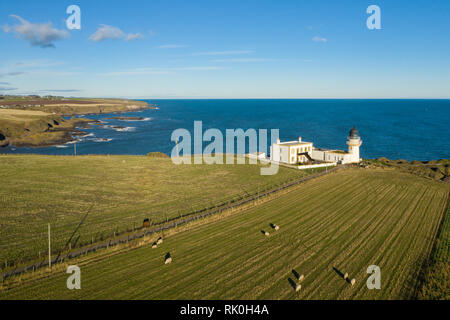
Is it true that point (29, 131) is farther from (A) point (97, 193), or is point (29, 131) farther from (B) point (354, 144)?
(B) point (354, 144)

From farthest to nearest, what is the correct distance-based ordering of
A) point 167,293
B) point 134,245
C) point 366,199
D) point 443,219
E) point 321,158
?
1. point 321,158
2. point 366,199
3. point 443,219
4. point 134,245
5. point 167,293

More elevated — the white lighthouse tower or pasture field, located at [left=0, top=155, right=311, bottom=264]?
the white lighthouse tower

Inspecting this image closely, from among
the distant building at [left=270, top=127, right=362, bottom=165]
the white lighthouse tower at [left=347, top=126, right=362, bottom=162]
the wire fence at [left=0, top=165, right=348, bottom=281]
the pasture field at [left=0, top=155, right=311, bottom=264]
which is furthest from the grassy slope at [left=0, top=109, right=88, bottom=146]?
the white lighthouse tower at [left=347, top=126, right=362, bottom=162]

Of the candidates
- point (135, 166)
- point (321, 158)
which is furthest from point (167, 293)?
point (321, 158)

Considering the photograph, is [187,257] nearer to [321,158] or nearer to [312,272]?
[312,272]

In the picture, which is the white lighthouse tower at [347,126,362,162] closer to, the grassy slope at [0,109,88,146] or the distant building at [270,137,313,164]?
the distant building at [270,137,313,164]

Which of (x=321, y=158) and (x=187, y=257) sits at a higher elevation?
(x=321, y=158)

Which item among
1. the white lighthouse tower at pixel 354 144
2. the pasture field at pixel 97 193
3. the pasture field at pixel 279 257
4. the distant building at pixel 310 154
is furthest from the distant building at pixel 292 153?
the pasture field at pixel 279 257
